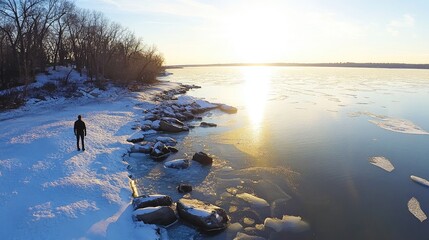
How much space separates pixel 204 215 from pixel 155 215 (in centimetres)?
171

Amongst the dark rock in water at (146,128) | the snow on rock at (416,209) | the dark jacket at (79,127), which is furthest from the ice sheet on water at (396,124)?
the dark jacket at (79,127)

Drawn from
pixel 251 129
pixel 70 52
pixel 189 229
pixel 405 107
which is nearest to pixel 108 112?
pixel 251 129

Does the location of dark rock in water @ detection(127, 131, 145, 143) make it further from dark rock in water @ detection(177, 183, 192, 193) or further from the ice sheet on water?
the ice sheet on water

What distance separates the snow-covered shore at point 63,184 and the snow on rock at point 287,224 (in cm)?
407

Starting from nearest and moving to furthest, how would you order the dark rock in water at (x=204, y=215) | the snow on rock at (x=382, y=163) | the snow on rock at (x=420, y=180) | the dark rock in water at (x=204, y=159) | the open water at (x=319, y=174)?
the dark rock in water at (x=204, y=215), the open water at (x=319, y=174), the snow on rock at (x=420, y=180), the snow on rock at (x=382, y=163), the dark rock in water at (x=204, y=159)

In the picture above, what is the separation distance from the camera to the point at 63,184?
41.4 ft

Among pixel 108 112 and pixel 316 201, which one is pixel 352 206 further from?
pixel 108 112

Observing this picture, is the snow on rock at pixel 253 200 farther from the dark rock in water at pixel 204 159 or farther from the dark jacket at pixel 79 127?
the dark jacket at pixel 79 127

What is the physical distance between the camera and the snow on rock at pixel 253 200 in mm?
12872

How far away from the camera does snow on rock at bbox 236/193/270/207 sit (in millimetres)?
12872

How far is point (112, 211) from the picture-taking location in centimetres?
1147

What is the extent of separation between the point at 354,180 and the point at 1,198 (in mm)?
14723

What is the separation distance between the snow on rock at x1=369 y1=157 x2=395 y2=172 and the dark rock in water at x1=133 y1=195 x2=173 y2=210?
1167 cm

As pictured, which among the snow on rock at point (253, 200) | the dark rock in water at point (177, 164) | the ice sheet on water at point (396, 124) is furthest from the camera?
the ice sheet on water at point (396, 124)
